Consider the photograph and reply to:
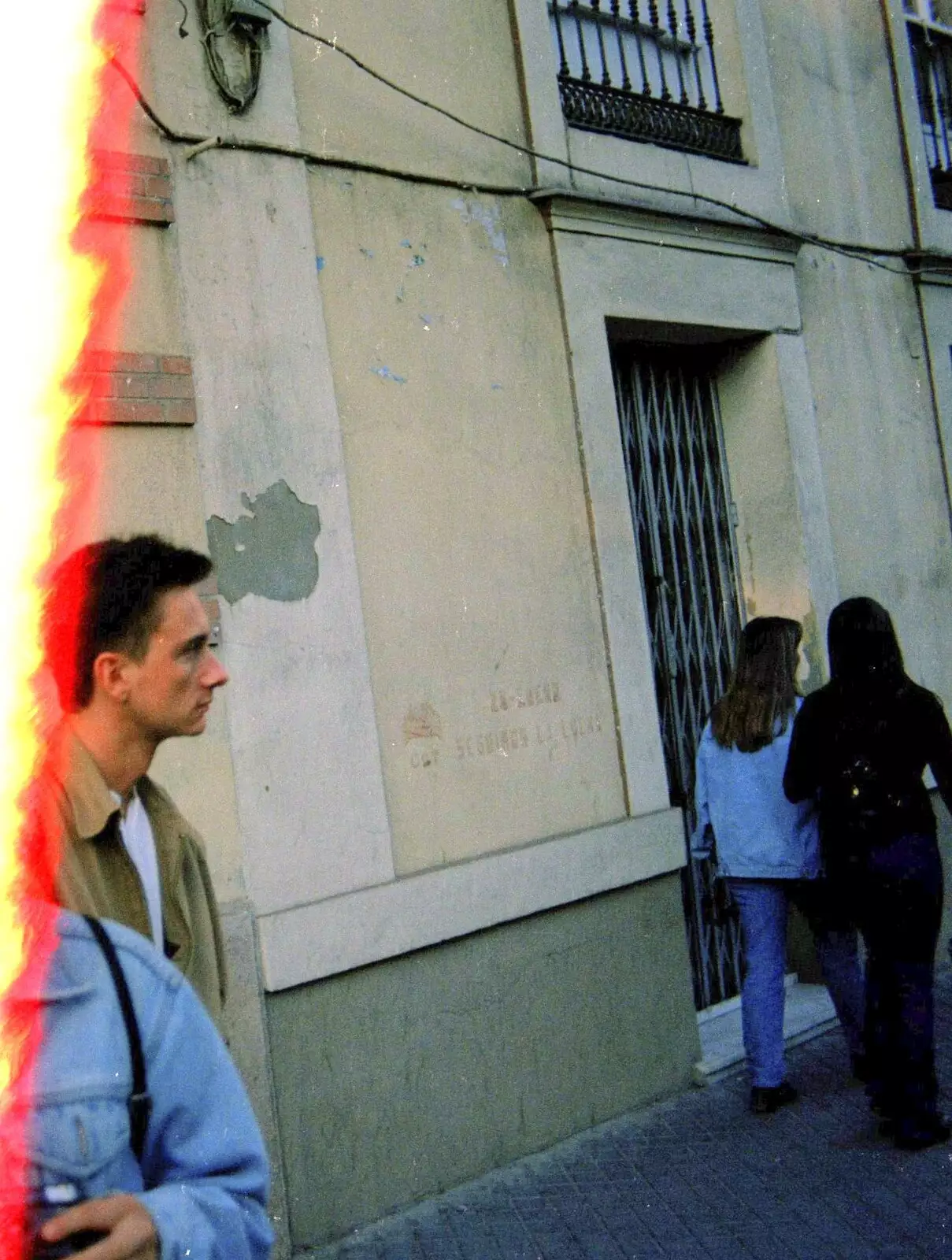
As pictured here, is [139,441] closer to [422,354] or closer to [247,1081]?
[422,354]

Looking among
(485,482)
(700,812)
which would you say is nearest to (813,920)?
(700,812)

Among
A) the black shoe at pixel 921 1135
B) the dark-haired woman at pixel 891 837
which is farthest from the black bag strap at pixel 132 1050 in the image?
the black shoe at pixel 921 1135

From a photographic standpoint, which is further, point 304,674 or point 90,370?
point 304,674

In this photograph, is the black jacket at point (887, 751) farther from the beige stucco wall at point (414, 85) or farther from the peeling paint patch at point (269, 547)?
the beige stucco wall at point (414, 85)

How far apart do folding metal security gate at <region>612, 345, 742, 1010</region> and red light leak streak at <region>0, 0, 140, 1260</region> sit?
2.95 m

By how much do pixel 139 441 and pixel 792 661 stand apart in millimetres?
2627

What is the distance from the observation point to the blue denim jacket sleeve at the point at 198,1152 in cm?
158

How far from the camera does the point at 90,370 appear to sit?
4492 mm

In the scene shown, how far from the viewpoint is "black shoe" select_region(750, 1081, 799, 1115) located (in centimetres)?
580

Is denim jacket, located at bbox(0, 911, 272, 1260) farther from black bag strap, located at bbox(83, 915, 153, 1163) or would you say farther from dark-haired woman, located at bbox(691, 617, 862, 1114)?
dark-haired woman, located at bbox(691, 617, 862, 1114)

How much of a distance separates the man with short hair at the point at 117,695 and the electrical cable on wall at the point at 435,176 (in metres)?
2.87

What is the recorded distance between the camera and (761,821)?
225 inches

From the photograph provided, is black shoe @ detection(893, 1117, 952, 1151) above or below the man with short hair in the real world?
below

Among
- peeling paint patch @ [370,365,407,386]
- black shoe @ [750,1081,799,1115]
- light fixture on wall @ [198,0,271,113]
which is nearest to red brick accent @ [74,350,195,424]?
peeling paint patch @ [370,365,407,386]
